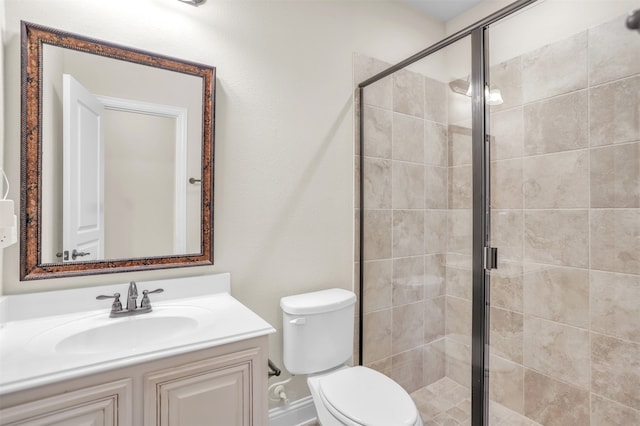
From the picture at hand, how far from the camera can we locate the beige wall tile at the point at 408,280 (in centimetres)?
181

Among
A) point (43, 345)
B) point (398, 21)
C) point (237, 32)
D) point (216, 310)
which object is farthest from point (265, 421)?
point (398, 21)

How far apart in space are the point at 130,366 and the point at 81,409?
0.46 ft

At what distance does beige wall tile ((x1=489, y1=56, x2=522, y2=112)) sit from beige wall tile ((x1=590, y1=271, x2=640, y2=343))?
84cm

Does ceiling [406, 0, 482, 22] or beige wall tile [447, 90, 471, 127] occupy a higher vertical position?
ceiling [406, 0, 482, 22]

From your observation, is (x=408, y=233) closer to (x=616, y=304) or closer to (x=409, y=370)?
(x=409, y=370)

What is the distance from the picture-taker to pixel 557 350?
5.14 feet

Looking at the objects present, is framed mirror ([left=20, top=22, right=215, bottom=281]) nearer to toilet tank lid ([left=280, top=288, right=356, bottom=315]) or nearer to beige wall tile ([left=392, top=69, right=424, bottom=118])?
toilet tank lid ([left=280, top=288, right=356, bottom=315])

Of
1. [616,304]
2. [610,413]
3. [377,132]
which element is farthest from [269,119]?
[610,413]

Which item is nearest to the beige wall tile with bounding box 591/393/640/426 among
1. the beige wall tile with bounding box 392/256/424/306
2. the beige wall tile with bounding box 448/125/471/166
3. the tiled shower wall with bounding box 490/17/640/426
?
the tiled shower wall with bounding box 490/17/640/426

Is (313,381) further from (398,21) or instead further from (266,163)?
(398,21)

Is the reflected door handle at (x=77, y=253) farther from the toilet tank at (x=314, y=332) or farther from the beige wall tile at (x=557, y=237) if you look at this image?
the beige wall tile at (x=557, y=237)

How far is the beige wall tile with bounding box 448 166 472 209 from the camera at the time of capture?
1480 millimetres

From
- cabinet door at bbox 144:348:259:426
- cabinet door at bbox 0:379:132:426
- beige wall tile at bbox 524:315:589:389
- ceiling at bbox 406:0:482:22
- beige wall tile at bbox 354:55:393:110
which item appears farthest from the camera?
ceiling at bbox 406:0:482:22

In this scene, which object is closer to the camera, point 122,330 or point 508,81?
point 122,330
